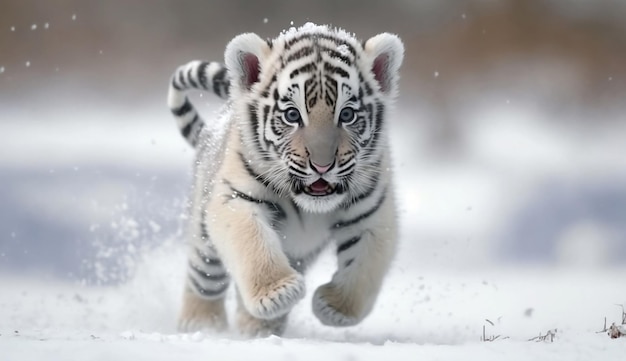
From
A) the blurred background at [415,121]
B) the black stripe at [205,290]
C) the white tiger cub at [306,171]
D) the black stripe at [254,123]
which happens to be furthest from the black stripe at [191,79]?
the blurred background at [415,121]

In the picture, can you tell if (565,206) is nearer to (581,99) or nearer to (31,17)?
(581,99)

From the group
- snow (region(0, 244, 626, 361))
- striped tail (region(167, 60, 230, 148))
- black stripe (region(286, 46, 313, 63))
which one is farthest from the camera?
striped tail (region(167, 60, 230, 148))

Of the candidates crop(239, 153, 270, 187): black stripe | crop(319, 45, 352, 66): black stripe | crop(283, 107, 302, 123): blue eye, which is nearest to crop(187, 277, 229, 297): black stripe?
crop(239, 153, 270, 187): black stripe

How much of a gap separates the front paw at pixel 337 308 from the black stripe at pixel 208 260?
0.77 metres

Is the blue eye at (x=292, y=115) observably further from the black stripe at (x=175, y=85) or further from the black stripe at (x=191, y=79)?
the black stripe at (x=175, y=85)

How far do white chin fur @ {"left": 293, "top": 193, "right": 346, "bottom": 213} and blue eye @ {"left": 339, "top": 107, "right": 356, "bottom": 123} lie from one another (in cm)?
26

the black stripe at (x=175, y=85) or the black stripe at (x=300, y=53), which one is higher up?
the black stripe at (x=300, y=53)

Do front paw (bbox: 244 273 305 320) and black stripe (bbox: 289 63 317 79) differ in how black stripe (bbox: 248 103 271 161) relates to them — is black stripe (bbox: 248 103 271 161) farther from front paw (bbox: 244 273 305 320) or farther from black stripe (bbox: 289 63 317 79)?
front paw (bbox: 244 273 305 320)

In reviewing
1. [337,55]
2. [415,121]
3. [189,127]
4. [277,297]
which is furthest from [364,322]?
[415,121]

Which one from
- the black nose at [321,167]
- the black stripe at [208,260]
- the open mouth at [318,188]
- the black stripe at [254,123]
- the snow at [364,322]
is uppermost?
the black stripe at [254,123]

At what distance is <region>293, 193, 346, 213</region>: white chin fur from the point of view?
11.2 feet

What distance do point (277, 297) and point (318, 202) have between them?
0.38 metres

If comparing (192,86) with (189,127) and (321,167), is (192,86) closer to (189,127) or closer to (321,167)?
(189,127)

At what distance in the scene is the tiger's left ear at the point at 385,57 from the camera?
3615mm
